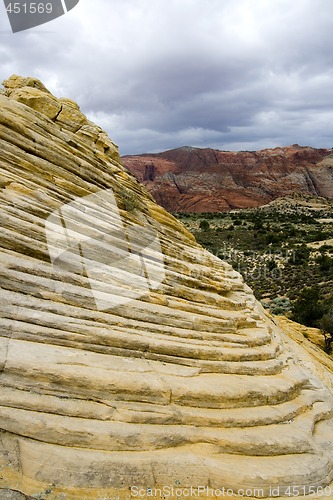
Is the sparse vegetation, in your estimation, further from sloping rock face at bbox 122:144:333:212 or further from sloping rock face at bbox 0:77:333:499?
sloping rock face at bbox 122:144:333:212

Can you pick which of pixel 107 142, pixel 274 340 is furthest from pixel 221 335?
pixel 107 142

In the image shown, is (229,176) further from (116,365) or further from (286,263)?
(116,365)

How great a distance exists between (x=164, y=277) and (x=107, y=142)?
25.1ft

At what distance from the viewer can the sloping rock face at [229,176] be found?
143m

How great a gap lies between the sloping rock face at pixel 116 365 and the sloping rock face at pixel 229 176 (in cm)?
12463

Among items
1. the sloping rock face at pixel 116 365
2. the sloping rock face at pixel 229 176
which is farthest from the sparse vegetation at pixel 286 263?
the sloping rock face at pixel 229 176

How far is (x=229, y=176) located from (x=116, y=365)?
157757 millimetres

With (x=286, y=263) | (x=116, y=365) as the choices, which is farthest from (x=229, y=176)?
(x=116, y=365)

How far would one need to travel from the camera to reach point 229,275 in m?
15.8

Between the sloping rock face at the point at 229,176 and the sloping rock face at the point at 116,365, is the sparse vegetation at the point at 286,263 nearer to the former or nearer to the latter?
the sloping rock face at the point at 116,365

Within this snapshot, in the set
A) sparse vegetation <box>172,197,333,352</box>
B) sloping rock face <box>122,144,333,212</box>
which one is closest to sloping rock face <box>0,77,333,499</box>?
sparse vegetation <box>172,197,333,352</box>

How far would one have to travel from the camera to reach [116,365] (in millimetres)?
7922

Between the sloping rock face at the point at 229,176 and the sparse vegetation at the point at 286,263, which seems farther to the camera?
the sloping rock face at the point at 229,176

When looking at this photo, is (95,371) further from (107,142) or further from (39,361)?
(107,142)
